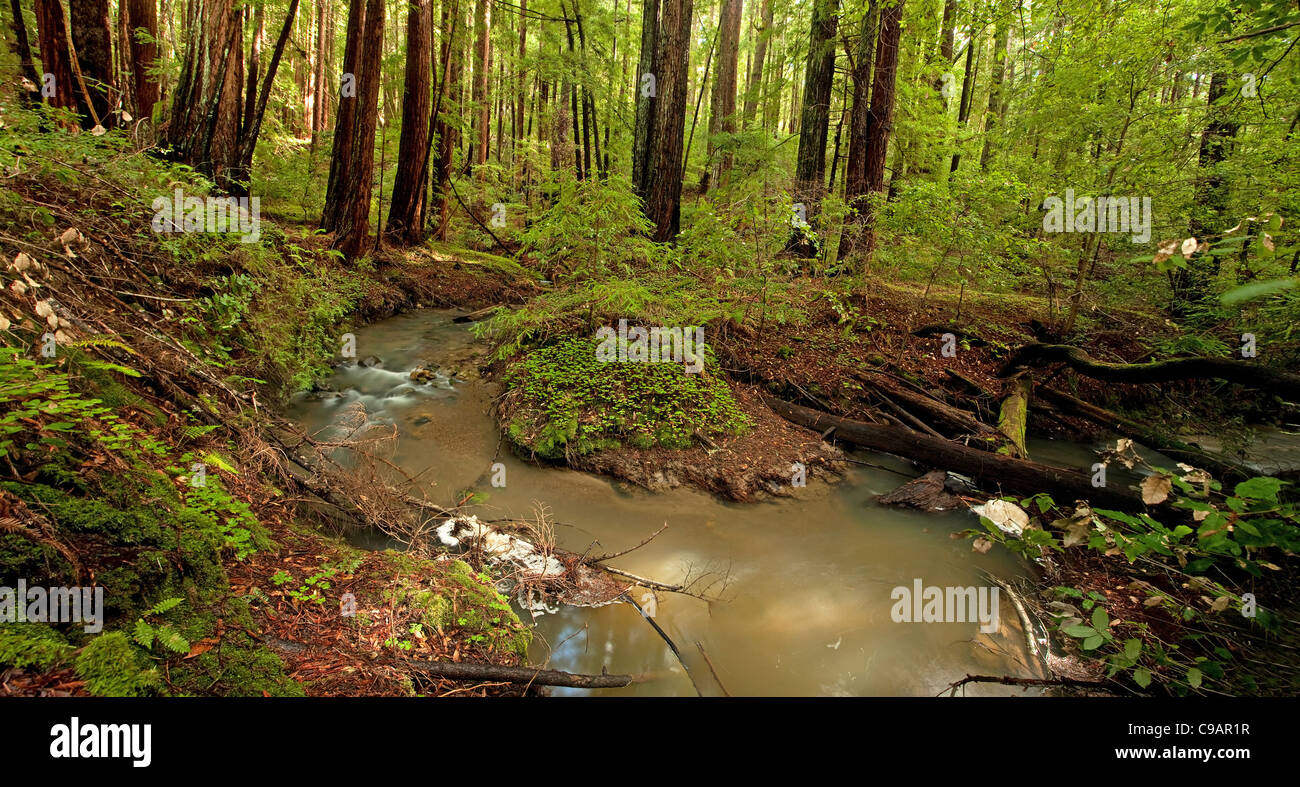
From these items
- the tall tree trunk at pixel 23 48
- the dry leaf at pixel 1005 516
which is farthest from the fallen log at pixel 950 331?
the tall tree trunk at pixel 23 48

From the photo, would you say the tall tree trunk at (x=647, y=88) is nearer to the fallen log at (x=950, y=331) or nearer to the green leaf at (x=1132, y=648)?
the fallen log at (x=950, y=331)

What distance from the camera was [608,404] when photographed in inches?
261

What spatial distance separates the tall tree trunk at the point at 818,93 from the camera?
1005 centimetres

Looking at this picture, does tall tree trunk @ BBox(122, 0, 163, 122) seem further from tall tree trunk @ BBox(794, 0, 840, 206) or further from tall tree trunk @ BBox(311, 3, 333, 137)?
tall tree trunk @ BBox(794, 0, 840, 206)

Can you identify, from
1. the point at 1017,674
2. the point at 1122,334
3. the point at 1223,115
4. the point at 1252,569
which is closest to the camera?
the point at 1252,569

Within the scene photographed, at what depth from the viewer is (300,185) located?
42.5 ft

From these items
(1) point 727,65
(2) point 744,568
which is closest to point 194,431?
(2) point 744,568

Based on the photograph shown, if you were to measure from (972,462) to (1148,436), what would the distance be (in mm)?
3073

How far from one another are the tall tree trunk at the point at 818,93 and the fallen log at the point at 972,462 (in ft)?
17.5

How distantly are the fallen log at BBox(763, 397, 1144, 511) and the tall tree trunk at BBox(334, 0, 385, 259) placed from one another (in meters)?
9.18

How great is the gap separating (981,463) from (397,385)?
786cm

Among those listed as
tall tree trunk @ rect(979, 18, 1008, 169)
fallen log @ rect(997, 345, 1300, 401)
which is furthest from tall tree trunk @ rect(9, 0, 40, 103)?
tall tree trunk @ rect(979, 18, 1008, 169)
